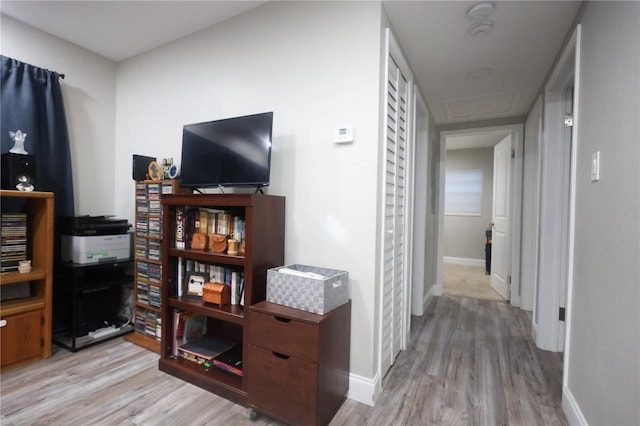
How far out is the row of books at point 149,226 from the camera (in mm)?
2363

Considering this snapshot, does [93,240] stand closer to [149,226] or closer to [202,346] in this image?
[149,226]

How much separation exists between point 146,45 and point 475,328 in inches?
156

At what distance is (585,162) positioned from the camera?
156 cm

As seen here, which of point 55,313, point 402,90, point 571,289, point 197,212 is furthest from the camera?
point 55,313

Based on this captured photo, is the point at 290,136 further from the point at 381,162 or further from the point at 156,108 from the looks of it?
the point at 156,108

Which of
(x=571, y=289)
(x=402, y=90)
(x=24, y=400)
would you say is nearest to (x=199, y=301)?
(x=24, y=400)

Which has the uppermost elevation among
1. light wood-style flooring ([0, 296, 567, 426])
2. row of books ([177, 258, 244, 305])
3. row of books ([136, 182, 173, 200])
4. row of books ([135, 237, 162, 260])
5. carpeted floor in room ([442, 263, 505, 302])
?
row of books ([136, 182, 173, 200])

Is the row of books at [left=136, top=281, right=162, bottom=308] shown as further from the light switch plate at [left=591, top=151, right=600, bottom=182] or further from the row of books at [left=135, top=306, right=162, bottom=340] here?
the light switch plate at [left=591, top=151, right=600, bottom=182]

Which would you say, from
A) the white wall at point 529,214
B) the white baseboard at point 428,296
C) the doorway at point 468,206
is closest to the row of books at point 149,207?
the white baseboard at point 428,296

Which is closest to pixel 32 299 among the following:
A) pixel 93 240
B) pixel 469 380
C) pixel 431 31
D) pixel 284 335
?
pixel 93 240

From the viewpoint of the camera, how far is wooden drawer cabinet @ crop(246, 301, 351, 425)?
1433 mm

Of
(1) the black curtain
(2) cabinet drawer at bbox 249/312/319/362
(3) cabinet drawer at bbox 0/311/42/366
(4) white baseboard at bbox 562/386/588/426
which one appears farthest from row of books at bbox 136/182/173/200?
(4) white baseboard at bbox 562/386/588/426

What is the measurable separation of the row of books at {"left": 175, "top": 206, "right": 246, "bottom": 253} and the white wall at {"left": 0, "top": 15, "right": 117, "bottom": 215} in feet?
4.57

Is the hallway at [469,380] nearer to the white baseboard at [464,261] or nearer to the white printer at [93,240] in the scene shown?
the white printer at [93,240]
